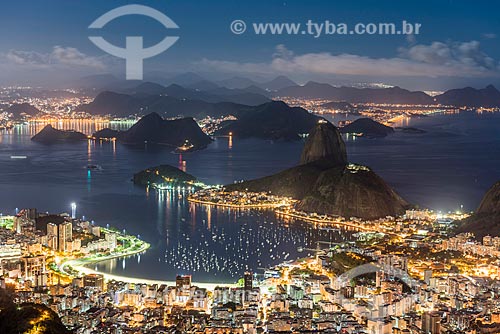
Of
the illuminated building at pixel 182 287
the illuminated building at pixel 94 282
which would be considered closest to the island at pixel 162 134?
the illuminated building at pixel 94 282

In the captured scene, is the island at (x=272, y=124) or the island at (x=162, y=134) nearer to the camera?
the island at (x=162, y=134)

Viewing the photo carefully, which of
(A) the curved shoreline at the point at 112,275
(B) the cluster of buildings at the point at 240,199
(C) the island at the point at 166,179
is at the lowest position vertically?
(A) the curved shoreline at the point at 112,275

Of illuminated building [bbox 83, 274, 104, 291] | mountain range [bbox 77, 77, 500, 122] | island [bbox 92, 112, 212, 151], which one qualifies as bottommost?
illuminated building [bbox 83, 274, 104, 291]

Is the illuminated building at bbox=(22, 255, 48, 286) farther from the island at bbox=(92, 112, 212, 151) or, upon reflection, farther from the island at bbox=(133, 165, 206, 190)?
the island at bbox=(92, 112, 212, 151)

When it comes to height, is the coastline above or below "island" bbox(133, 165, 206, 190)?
below

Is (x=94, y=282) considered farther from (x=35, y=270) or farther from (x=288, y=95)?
(x=288, y=95)

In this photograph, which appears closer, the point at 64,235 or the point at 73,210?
the point at 64,235

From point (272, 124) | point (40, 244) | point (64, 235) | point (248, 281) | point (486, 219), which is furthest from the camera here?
point (272, 124)

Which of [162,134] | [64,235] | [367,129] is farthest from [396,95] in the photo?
[64,235]

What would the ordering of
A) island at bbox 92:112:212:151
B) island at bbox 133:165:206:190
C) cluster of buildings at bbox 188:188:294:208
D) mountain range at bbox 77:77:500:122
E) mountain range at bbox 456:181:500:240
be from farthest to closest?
1. mountain range at bbox 77:77:500:122
2. island at bbox 92:112:212:151
3. island at bbox 133:165:206:190
4. cluster of buildings at bbox 188:188:294:208
5. mountain range at bbox 456:181:500:240

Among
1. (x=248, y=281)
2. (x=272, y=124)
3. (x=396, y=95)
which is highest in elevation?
(x=396, y=95)

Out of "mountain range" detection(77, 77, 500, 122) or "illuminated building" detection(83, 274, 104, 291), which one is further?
"mountain range" detection(77, 77, 500, 122)

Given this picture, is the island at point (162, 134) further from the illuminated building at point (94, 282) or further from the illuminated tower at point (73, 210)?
the illuminated building at point (94, 282)

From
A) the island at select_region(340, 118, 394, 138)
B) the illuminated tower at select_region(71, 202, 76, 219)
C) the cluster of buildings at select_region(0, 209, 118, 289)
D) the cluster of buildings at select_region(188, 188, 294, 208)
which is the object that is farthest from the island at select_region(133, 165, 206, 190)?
the island at select_region(340, 118, 394, 138)
